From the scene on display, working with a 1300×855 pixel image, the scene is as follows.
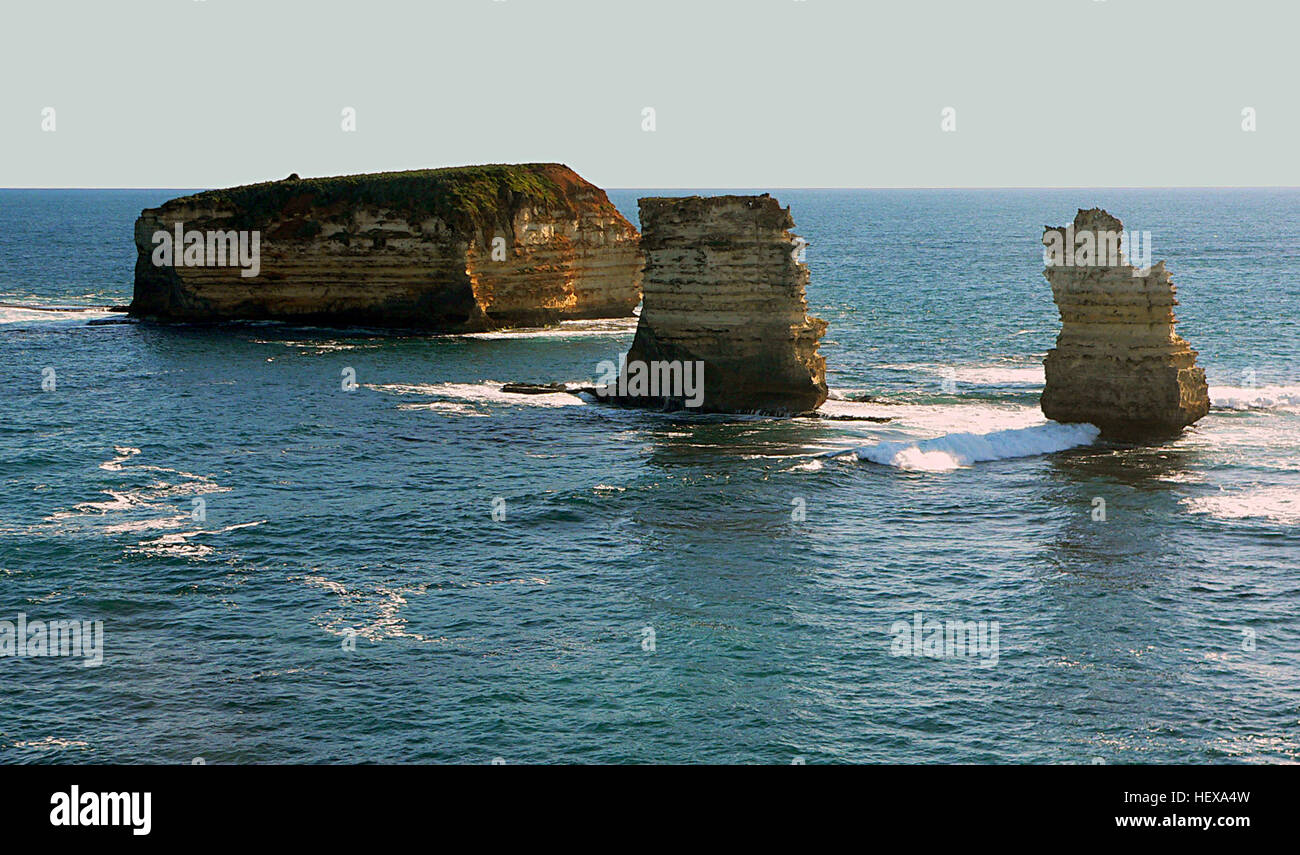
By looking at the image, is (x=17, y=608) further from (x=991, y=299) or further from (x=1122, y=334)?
(x=991, y=299)

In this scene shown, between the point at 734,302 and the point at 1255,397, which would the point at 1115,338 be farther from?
the point at 734,302

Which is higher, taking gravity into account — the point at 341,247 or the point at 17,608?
the point at 341,247

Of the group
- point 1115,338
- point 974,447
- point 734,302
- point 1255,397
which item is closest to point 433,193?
point 734,302

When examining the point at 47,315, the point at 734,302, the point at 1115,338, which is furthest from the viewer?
the point at 47,315

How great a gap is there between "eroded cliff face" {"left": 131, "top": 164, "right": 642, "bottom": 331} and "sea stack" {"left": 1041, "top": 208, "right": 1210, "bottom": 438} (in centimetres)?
4279

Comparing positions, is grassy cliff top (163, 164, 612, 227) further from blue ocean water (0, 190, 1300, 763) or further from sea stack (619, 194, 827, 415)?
sea stack (619, 194, 827, 415)

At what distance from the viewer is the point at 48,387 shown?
59.8 m

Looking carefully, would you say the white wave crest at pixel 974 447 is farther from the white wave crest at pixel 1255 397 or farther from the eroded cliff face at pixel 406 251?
→ the eroded cliff face at pixel 406 251

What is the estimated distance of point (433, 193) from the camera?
81.5 meters

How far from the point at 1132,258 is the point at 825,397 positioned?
1318cm

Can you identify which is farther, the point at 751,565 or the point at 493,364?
the point at 493,364

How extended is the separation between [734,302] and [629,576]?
2078 cm
